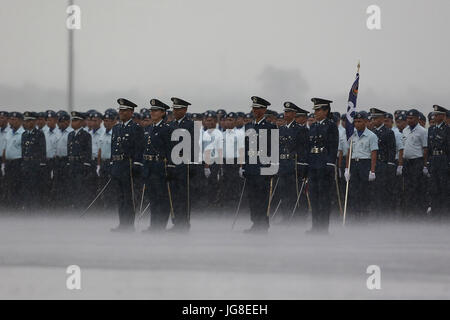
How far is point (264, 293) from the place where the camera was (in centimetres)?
1059

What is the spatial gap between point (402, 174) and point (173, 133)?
6.55 meters

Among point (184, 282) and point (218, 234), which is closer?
point (184, 282)

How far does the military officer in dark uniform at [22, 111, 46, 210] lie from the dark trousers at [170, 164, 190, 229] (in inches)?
234

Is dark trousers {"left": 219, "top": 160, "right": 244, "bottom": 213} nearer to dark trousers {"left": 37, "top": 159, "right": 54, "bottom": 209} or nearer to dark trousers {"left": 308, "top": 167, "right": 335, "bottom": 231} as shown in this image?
dark trousers {"left": 37, "top": 159, "right": 54, "bottom": 209}

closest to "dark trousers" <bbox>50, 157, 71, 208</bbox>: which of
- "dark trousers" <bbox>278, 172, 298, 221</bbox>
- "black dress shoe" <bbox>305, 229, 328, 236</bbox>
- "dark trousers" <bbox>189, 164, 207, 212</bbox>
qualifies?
"dark trousers" <bbox>189, 164, 207, 212</bbox>

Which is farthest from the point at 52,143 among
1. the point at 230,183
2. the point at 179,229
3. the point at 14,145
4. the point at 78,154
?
the point at 179,229

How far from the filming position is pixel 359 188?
786 inches

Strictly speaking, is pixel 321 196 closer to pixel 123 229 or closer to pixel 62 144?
pixel 123 229

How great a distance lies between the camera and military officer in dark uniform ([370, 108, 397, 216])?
68.0 feet

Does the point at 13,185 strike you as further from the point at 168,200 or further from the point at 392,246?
the point at 392,246

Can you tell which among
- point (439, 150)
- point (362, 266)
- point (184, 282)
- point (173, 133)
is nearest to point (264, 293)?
point (184, 282)

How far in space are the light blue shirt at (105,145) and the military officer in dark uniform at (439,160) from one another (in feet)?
22.1

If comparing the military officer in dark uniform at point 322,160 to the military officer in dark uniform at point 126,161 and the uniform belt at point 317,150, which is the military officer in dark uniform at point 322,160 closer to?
the uniform belt at point 317,150

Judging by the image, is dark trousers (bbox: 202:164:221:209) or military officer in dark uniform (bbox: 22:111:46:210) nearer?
dark trousers (bbox: 202:164:221:209)
